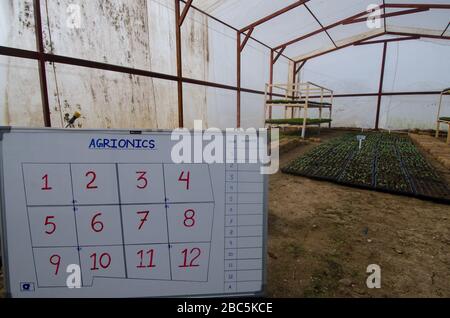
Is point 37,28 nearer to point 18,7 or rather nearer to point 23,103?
point 18,7

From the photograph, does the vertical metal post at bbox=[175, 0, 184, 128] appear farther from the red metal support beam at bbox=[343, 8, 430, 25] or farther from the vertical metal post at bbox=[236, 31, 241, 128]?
the red metal support beam at bbox=[343, 8, 430, 25]

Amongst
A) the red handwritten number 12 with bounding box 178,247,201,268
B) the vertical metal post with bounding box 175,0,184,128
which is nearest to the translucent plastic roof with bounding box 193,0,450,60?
the vertical metal post with bounding box 175,0,184,128

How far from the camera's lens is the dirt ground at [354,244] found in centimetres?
147

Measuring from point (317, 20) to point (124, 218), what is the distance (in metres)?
9.40

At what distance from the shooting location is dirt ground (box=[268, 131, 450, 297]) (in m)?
1.47

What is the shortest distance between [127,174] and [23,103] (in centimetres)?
313

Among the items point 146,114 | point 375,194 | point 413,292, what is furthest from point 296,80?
point 413,292

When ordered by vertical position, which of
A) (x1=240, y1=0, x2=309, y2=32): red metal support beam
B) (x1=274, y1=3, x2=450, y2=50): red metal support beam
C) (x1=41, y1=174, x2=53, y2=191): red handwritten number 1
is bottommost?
(x1=41, y1=174, x2=53, y2=191): red handwritten number 1

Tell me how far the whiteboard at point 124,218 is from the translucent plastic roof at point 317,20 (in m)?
5.93

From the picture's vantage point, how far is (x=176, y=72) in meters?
5.66

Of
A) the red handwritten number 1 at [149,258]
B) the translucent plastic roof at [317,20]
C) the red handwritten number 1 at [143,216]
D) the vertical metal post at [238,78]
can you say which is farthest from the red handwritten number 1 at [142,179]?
the vertical metal post at [238,78]

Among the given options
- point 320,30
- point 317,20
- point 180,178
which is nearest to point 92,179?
point 180,178

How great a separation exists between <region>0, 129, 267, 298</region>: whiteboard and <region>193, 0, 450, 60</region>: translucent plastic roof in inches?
234

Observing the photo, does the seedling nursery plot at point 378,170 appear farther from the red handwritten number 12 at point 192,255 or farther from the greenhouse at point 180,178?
the red handwritten number 12 at point 192,255
